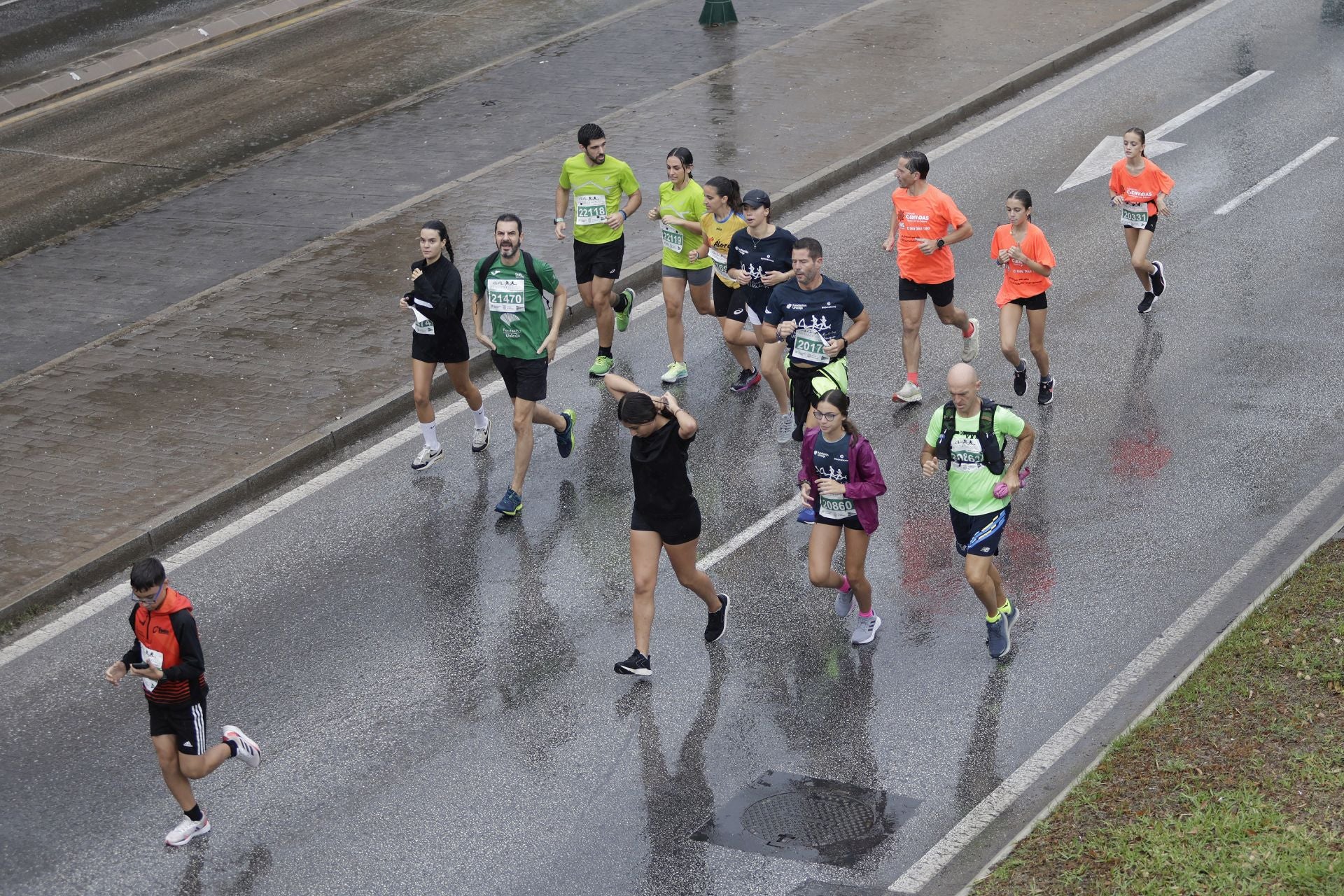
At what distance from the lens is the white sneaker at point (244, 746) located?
338 inches

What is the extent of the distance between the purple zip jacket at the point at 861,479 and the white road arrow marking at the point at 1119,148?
869 centimetres

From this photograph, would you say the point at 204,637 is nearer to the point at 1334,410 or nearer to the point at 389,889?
the point at 389,889

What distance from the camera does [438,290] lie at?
1188 cm

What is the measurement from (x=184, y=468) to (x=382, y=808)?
4.65 metres

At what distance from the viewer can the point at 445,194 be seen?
57.8 feet

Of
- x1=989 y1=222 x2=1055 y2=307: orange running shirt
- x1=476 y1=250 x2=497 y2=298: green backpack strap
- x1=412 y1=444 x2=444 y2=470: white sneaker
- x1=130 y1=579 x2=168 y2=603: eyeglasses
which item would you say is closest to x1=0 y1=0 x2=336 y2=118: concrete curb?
x1=412 y1=444 x2=444 y2=470: white sneaker

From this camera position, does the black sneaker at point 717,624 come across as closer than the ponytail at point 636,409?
No

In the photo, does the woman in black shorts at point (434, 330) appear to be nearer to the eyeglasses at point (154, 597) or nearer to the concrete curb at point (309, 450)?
the concrete curb at point (309, 450)

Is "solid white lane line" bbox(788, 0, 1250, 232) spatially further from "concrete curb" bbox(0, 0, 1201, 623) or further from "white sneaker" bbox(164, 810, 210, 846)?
"white sneaker" bbox(164, 810, 210, 846)

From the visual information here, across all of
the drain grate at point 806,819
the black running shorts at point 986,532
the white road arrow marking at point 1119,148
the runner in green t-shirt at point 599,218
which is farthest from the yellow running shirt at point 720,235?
the white road arrow marking at point 1119,148

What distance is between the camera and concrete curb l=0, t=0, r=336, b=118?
72.9 feet

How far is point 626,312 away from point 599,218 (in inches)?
36.5

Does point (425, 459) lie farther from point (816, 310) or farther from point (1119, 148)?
point (1119, 148)

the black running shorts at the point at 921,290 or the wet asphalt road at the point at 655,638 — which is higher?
the black running shorts at the point at 921,290
